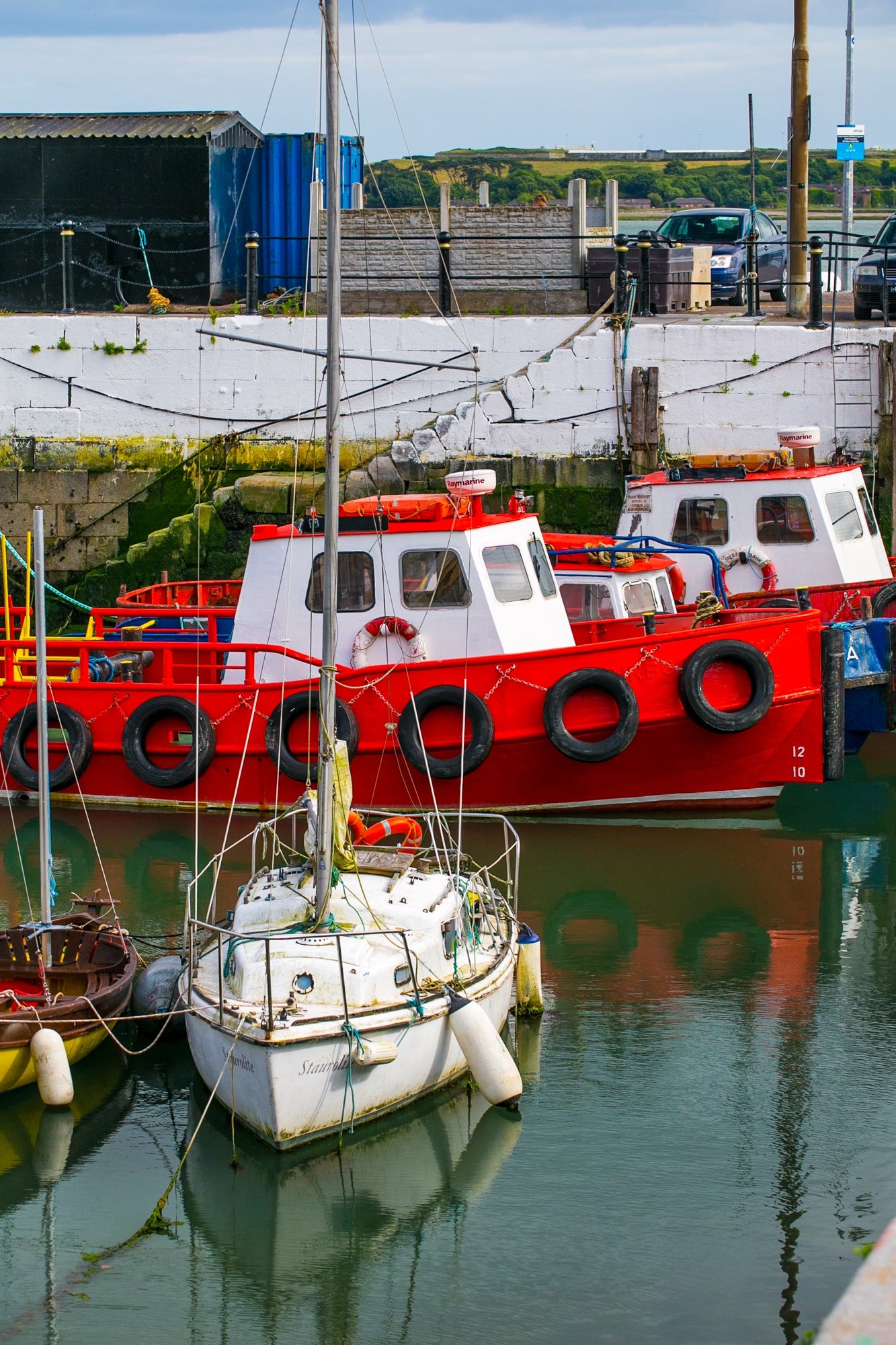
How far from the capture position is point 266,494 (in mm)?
16797

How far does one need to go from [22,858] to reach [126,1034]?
3.82 m

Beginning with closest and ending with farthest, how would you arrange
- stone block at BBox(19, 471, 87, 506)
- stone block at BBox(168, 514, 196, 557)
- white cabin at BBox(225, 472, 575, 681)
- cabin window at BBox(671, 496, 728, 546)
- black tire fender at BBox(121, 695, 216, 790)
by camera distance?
1. white cabin at BBox(225, 472, 575, 681)
2. black tire fender at BBox(121, 695, 216, 790)
3. cabin window at BBox(671, 496, 728, 546)
4. stone block at BBox(168, 514, 196, 557)
5. stone block at BBox(19, 471, 87, 506)

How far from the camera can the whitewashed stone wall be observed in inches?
676

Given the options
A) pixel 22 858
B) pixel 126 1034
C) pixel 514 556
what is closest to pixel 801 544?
pixel 514 556

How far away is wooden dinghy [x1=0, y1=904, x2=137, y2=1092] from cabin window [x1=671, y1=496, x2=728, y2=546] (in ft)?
23.5

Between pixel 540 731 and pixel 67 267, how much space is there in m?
9.89

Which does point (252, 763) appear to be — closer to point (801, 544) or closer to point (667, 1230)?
point (801, 544)

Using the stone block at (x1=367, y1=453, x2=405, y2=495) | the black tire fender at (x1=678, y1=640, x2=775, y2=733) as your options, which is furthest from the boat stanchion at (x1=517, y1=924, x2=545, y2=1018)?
the stone block at (x1=367, y1=453, x2=405, y2=495)

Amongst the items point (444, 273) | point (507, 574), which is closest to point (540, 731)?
point (507, 574)

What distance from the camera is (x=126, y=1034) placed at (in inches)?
325

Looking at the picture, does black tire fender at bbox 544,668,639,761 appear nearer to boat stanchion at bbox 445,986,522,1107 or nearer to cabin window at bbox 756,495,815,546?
cabin window at bbox 756,495,815,546

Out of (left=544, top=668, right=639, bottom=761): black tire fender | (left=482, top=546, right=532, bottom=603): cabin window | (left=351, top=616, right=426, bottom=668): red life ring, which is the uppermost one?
(left=482, top=546, right=532, bottom=603): cabin window

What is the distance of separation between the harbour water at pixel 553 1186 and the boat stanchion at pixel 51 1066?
0.16 metres

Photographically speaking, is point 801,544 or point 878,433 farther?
point 878,433
